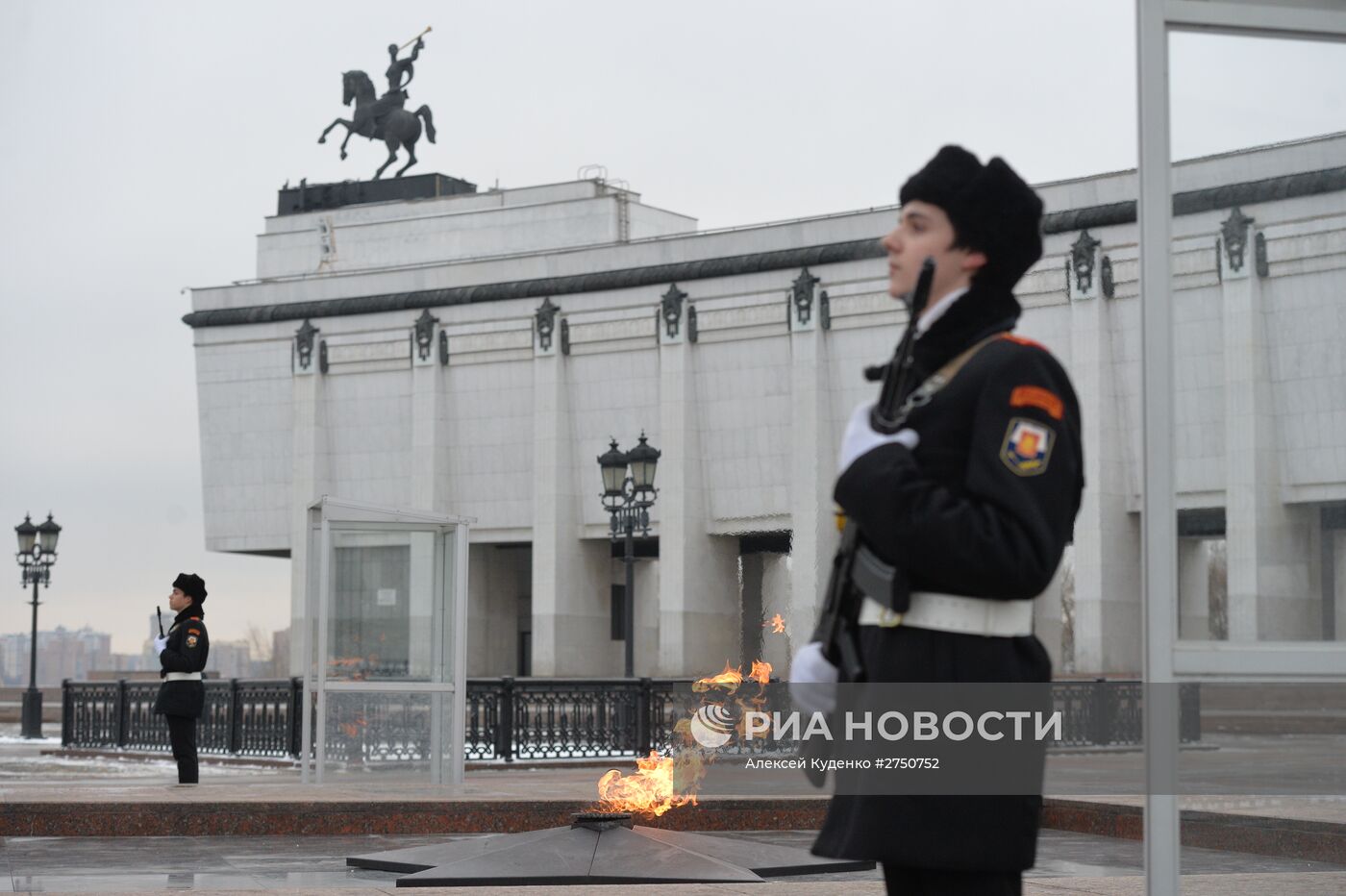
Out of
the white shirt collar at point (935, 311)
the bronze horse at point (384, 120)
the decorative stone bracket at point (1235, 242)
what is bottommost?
the white shirt collar at point (935, 311)

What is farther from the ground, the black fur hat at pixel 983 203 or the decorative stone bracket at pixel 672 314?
the decorative stone bracket at pixel 672 314

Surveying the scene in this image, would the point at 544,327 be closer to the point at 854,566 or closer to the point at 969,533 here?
the point at 854,566

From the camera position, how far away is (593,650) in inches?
2064

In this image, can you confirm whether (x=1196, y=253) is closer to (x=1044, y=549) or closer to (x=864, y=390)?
(x=1044, y=549)

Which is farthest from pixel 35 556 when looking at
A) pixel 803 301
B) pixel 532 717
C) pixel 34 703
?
pixel 803 301

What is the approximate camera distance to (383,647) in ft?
54.4

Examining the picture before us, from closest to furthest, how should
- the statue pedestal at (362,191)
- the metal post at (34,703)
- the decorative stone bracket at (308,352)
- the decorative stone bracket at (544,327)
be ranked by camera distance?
the metal post at (34,703), the decorative stone bracket at (544,327), the decorative stone bracket at (308,352), the statue pedestal at (362,191)

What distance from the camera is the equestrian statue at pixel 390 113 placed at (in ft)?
196

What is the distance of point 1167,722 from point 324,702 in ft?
41.9

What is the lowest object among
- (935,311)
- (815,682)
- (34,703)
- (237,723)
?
(34,703)

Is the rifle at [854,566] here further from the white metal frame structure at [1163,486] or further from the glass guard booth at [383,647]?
the glass guard booth at [383,647]

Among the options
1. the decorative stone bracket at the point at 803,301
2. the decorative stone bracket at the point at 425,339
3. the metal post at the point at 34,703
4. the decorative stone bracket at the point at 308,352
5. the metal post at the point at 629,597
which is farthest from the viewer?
the decorative stone bracket at the point at 308,352

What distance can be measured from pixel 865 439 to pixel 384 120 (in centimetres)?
5853

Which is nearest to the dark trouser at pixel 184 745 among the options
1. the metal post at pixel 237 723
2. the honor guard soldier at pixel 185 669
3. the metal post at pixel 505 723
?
the honor guard soldier at pixel 185 669
